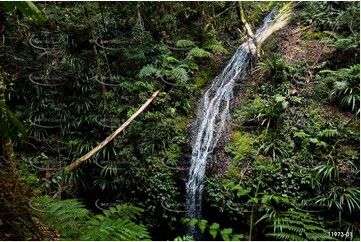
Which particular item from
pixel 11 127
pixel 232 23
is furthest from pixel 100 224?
pixel 232 23

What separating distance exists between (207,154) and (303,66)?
3751 millimetres

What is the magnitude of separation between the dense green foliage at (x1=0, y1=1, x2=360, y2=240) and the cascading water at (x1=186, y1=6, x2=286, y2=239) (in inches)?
9.1

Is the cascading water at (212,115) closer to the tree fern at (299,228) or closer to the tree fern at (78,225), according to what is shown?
the tree fern at (299,228)

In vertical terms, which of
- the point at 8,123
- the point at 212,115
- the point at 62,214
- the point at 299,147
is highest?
the point at 212,115

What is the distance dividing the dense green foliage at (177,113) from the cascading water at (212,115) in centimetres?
23

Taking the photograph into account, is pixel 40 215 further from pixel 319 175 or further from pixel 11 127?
pixel 319 175

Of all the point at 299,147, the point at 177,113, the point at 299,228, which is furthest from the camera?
the point at 177,113

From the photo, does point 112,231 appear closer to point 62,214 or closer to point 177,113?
point 62,214

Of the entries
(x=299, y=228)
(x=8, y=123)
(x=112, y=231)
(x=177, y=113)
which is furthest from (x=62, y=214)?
(x=177, y=113)

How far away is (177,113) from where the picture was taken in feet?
26.0

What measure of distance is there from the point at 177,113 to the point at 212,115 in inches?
42.3

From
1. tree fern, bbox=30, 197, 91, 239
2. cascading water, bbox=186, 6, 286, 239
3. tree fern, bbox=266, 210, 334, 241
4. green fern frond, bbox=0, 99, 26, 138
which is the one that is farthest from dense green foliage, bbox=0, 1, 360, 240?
green fern frond, bbox=0, 99, 26, 138

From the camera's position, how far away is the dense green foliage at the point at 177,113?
5.43 m

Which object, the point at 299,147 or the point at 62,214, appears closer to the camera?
the point at 62,214
